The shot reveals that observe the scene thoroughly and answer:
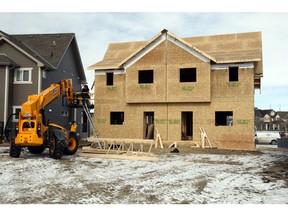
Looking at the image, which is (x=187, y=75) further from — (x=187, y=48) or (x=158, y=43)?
(x=158, y=43)

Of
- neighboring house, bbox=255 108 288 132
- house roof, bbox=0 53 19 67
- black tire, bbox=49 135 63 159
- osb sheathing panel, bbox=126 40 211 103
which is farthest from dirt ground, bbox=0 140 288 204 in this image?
neighboring house, bbox=255 108 288 132

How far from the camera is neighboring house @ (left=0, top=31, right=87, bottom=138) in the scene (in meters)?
22.7

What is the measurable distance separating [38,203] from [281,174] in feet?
26.7

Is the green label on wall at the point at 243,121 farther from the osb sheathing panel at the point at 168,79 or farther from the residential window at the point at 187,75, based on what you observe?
Answer: the residential window at the point at 187,75

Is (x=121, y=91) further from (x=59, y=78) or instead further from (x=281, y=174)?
(x=281, y=174)

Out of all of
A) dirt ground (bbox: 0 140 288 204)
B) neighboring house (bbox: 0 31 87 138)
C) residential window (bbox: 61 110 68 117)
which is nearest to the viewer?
dirt ground (bbox: 0 140 288 204)

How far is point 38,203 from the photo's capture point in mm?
6766

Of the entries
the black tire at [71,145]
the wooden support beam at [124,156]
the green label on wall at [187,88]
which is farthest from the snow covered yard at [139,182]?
the green label on wall at [187,88]

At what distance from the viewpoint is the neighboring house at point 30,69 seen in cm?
2269

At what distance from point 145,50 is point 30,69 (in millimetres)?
9427

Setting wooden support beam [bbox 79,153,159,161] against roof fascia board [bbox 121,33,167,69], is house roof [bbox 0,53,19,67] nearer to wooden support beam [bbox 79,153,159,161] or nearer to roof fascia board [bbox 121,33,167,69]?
roof fascia board [bbox 121,33,167,69]

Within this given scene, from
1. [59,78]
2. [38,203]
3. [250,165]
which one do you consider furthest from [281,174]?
[59,78]

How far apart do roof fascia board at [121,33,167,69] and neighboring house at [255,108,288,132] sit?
176 ft

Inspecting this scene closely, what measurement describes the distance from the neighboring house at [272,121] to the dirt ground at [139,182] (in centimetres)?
6141
